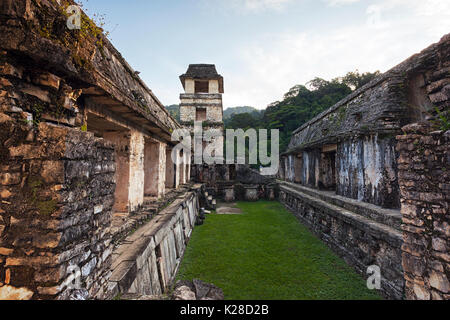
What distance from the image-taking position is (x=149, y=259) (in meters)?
3.48

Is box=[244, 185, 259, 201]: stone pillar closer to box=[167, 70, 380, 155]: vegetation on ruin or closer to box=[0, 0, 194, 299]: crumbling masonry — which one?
box=[0, 0, 194, 299]: crumbling masonry

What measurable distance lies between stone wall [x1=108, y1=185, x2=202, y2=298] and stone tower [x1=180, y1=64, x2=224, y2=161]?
16.8m

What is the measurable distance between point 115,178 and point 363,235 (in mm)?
5385

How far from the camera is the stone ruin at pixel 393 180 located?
117 inches

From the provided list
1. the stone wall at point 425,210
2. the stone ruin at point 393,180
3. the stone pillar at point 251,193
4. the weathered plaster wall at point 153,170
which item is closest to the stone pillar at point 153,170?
the weathered plaster wall at point 153,170

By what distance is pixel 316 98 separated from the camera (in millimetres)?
33281

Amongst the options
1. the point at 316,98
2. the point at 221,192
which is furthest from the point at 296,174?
the point at 316,98

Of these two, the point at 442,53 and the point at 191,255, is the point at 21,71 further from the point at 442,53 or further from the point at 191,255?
the point at 442,53

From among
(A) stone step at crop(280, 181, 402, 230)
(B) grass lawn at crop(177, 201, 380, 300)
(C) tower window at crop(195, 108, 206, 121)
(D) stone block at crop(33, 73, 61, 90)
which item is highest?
(C) tower window at crop(195, 108, 206, 121)

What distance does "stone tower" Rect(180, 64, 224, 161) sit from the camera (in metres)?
21.6

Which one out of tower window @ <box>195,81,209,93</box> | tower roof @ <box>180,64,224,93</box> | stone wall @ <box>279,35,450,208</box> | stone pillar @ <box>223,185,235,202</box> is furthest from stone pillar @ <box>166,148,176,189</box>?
tower window @ <box>195,81,209,93</box>

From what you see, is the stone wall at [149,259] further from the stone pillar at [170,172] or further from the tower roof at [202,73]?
the tower roof at [202,73]

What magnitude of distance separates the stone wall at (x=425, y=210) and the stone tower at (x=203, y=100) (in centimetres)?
1850
